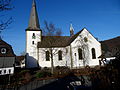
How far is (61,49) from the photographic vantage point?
3497 centimetres

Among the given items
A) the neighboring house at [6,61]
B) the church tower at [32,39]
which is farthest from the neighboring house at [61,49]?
the neighboring house at [6,61]

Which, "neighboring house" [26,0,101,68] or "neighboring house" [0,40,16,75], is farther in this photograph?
"neighboring house" [26,0,101,68]

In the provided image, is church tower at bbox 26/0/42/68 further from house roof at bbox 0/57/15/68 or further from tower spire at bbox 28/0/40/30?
house roof at bbox 0/57/15/68

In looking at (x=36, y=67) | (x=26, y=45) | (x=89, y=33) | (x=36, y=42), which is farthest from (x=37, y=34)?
(x=89, y=33)

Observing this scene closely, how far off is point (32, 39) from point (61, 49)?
9.35 metres

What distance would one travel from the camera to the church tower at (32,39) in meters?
33.5

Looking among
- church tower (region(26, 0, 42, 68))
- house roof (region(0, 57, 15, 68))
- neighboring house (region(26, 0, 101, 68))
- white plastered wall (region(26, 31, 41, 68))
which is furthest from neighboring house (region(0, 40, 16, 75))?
neighboring house (region(26, 0, 101, 68))

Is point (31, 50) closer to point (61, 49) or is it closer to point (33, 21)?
point (61, 49)

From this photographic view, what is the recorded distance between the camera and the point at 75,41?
100 ft

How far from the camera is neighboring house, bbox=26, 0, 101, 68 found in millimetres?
30375

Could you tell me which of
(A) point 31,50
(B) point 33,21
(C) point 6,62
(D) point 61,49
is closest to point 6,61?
(C) point 6,62

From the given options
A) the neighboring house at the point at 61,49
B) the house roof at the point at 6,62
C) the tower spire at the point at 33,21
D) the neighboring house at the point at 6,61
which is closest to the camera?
the neighboring house at the point at 6,61

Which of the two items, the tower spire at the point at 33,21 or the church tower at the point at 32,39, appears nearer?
the church tower at the point at 32,39

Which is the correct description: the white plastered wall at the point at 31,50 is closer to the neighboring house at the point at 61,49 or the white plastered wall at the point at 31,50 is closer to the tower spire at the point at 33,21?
the neighboring house at the point at 61,49
